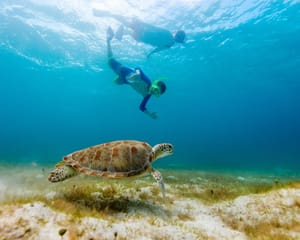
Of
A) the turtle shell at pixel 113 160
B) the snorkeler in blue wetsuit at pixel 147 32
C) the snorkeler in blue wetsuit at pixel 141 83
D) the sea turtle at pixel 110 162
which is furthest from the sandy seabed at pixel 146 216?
the snorkeler in blue wetsuit at pixel 147 32

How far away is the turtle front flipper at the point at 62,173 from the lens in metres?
4.96

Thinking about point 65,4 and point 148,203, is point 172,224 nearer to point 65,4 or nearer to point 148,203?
point 148,203

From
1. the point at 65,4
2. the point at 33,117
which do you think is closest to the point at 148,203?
the point at 65,4

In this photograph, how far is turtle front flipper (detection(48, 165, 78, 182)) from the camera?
4.96 m

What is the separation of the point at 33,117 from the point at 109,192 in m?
120

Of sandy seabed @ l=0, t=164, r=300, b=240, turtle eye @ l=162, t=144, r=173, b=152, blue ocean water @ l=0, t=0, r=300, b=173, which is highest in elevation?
blue ocean water @ l=0, t=0, r=300, b=173

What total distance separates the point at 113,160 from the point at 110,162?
0.09 meters

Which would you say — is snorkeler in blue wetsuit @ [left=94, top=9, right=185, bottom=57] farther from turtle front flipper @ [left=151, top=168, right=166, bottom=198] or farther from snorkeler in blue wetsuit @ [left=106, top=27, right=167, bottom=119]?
turtle front flipper @ [left=151, top=168, right=166, bottom=198]

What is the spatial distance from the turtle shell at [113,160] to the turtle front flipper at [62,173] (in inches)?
5.4

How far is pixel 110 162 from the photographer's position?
4922 mm

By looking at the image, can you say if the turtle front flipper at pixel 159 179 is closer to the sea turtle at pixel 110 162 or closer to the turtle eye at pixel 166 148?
the sea turtle at pixel 110 162

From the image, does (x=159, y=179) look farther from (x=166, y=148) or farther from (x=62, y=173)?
(x=62, y=173)

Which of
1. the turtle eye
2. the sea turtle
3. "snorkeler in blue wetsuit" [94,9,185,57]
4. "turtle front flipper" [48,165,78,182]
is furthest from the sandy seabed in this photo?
"snorkeler in blue wetsuit" [94,9,185,57]

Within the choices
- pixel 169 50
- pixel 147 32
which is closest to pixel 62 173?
pixel 147 32
